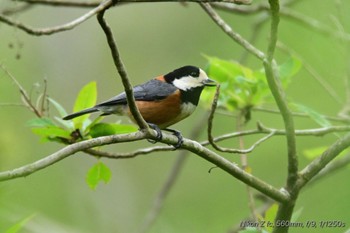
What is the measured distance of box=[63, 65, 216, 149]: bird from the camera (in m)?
3.65

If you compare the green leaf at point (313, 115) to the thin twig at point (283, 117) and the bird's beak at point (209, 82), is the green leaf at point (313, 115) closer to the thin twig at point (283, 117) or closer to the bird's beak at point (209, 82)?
the thin twig at point (283, 117)

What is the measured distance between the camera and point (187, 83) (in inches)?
150

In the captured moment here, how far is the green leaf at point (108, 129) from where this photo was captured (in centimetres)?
292

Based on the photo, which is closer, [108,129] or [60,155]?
[60,155]

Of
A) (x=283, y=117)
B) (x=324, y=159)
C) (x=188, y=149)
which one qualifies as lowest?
(x=324, y=159)

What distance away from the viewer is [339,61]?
133 inches

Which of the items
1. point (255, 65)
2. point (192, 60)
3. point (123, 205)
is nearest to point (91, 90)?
point (123, 205)

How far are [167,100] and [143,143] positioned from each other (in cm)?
426

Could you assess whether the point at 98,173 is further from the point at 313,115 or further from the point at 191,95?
the point at 313,115

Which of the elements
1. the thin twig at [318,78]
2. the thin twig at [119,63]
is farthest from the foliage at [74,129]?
the thin twig at [318,78]

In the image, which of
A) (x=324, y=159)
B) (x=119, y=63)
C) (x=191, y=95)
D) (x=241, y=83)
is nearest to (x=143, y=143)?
(x=191, y=95)

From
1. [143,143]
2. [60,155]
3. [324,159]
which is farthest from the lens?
[143,143]

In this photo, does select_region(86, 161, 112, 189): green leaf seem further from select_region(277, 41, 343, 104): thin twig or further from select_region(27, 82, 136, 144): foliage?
select_region(277, 41, 343, 104): thin twig

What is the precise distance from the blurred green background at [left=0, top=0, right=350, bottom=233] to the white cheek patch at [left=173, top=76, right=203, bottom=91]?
1.23m
